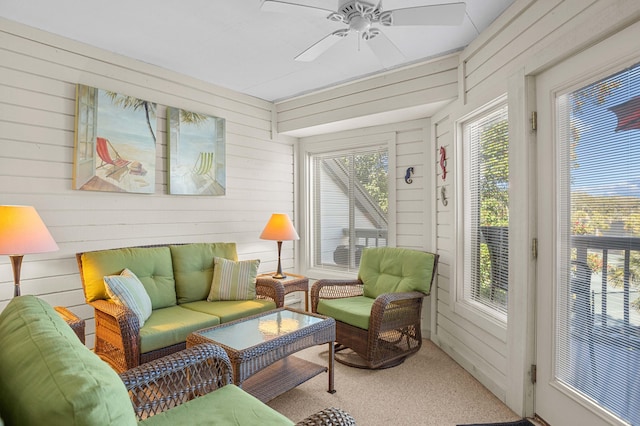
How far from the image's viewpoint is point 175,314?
2.86 metres

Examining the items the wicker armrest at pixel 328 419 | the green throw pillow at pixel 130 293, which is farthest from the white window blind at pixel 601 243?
the green throw pillow at pixel 130 293

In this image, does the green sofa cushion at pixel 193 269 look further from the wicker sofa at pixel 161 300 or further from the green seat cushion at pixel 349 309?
the green seat cushion at pixel 349 309

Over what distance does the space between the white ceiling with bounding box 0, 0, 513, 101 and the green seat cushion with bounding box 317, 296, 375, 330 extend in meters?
2.21

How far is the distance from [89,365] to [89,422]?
0.19m

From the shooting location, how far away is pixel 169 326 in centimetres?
258

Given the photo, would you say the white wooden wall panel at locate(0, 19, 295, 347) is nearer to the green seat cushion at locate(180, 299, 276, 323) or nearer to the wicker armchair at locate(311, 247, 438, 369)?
the green seat cushion at locate(180, 299, 276, 323)

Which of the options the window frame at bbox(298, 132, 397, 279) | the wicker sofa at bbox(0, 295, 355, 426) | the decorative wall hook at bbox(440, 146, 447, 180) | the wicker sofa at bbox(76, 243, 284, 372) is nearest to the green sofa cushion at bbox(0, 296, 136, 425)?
the wicker sofa at bbox(0, 295, 355, 426)

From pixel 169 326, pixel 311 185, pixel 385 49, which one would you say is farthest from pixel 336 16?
pixel 311 185

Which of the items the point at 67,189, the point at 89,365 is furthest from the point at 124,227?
the point at 89,365

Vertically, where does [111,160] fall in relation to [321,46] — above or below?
below

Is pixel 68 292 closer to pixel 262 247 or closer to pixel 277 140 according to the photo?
pixel 262 247

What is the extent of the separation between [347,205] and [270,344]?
2614 mm

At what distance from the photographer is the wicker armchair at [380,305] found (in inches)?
117

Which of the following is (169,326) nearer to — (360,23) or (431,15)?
(360,23)
